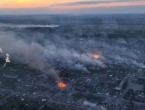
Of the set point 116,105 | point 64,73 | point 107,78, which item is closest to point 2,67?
point 64,73

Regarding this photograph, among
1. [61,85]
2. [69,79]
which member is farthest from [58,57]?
[61,85]

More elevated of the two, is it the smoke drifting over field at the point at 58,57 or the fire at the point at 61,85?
the smoke drifting over field at the point at 58,57

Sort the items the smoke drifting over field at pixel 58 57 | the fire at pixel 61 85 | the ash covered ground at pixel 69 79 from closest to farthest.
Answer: the ash covered ground at pixel 69 79, the fire at pixel 61 85, the smoke drifting over field at pixel 58 57

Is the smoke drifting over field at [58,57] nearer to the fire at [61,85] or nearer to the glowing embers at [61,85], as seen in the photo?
the glowing embers at [61,85]

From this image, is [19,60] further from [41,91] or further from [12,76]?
[41,91]

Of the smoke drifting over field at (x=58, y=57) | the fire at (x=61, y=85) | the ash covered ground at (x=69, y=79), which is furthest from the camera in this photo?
the smoke drifting over field at (x=58, y=57)

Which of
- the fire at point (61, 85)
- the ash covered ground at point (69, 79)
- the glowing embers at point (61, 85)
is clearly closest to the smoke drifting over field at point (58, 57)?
the ash covered ground at point (69, 79)

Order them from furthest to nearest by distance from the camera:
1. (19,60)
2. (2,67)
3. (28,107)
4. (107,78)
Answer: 1. (19,60)
2. (2,67)
3. (107,78)
4. (28,107)

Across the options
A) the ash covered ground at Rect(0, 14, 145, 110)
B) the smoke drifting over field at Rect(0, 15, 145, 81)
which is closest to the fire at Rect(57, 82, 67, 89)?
the ash covered ground at Rect(0, 14, 145, 110)

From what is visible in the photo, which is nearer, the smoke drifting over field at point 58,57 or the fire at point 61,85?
the fire at point 61,85

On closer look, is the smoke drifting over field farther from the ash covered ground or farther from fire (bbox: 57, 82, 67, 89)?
fire (bbox: 57, 82, 67, 89)

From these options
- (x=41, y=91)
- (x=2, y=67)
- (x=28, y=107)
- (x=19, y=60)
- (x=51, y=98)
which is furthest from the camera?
(x=19, y=60)
